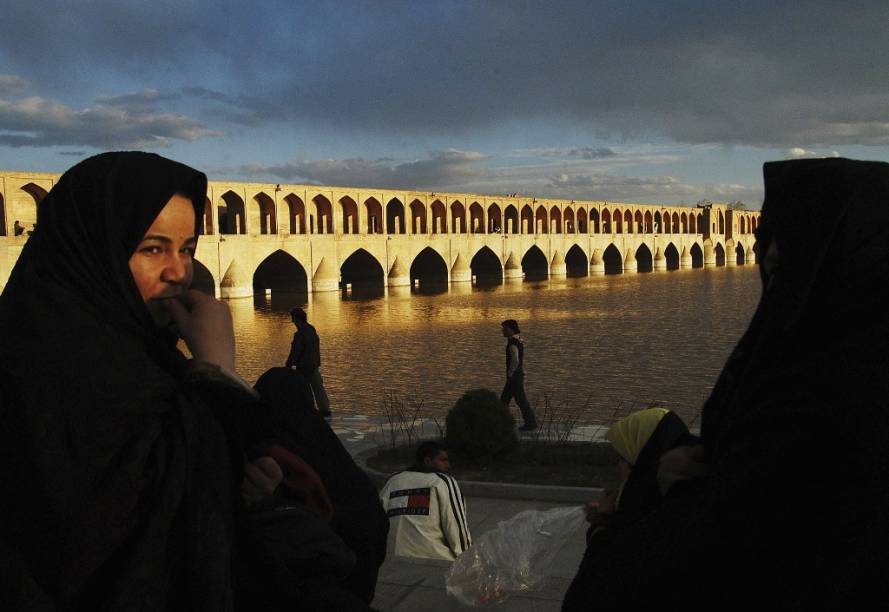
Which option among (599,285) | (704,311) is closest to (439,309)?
(704,311)

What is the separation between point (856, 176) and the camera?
0.92 metres

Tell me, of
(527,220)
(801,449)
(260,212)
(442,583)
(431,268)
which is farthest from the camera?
(527,220)

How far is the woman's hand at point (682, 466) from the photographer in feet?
3.27

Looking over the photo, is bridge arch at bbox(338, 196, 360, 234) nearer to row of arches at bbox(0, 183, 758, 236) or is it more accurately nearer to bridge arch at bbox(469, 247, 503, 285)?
row of arches at bbox(0, 183, 758, 236)

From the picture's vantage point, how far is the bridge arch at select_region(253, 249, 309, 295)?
3034 cm

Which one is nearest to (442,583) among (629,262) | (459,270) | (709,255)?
(459,270)

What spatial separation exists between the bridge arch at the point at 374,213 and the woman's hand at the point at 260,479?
30869 millimetres

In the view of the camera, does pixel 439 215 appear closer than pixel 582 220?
Yes

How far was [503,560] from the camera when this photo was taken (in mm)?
2650

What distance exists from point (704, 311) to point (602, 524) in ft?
65.6

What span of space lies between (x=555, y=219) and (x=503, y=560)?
40.9 metres

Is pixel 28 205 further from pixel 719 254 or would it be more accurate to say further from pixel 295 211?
pixel 719 254

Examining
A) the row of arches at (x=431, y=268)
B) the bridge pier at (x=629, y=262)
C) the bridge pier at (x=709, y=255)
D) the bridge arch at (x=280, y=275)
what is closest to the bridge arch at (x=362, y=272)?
the row of arches at (x=431, y=268)

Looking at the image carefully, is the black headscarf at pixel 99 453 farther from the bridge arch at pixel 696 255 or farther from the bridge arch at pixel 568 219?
the bridge arch at pixel 696 255
